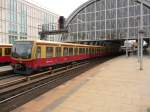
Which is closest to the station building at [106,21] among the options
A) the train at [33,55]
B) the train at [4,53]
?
the train at [4,53]

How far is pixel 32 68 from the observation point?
56.6ft

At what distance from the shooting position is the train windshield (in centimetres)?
1740

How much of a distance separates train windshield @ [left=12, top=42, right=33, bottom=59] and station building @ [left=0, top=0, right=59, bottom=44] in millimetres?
31603

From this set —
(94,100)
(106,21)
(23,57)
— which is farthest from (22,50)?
(106,21)

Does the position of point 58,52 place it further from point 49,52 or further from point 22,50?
point 22,50

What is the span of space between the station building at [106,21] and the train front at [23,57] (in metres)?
37.1

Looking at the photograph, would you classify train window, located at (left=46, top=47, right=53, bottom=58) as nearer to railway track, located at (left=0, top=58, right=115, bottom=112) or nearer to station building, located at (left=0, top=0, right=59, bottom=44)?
railway track, located at (left=0, top=58, right=115, bottom=112)

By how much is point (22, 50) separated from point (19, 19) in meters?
45.4

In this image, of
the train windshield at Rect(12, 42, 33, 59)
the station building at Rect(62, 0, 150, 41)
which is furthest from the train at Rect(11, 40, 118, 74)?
the station building at Rect(62, 0, 150, 41)

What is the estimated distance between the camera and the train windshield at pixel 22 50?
17398 millimetres

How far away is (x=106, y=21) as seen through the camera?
189 feet

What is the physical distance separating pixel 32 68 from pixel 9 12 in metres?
43.6

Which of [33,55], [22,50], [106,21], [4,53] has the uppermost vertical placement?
[106,21]

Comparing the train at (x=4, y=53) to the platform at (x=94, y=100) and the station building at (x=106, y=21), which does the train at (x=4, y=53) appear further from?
the station building at (x=106, y=21)
